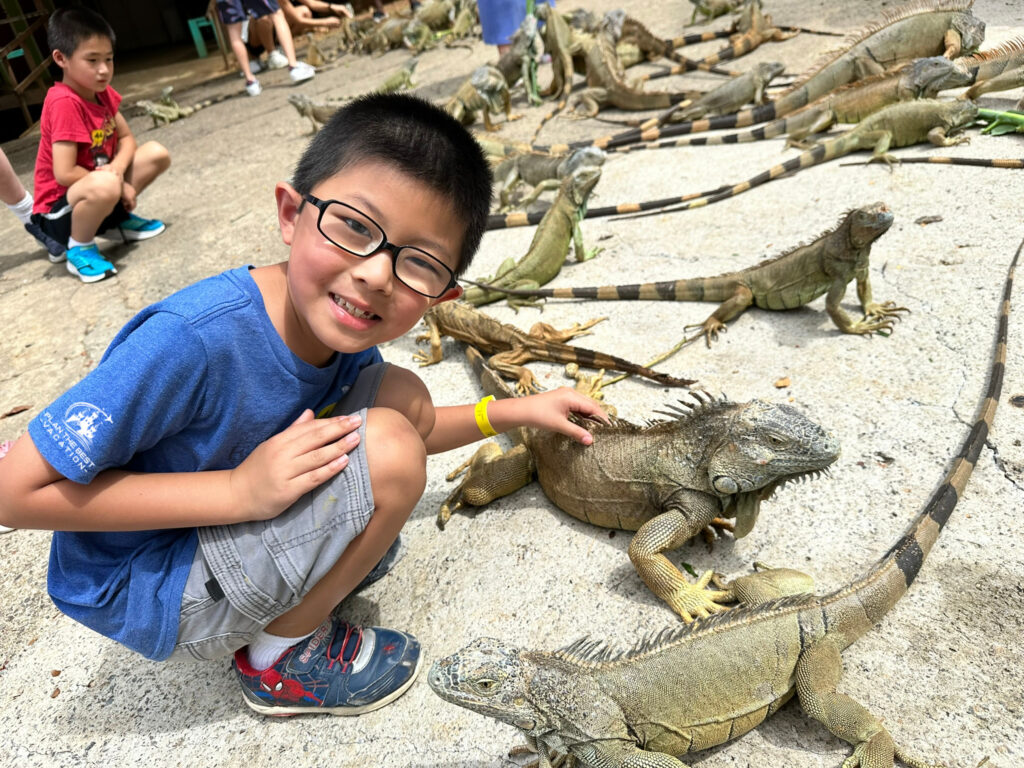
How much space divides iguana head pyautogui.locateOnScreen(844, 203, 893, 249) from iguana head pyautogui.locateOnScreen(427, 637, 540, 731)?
2.60m

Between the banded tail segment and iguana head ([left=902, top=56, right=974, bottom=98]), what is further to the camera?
iguana head ([left=902, top=56, right=974, bottom=98])

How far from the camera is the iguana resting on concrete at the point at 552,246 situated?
14.6 feet

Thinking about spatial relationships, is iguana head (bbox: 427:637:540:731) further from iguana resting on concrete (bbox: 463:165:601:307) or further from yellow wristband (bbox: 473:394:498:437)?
iguana resting on concrete (bbox: 463:165:601:307)

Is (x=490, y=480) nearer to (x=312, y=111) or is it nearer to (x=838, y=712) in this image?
(x=838, y=712)

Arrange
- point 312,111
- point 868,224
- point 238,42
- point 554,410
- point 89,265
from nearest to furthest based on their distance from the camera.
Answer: point 554,410, point 868,224, point 89,265, point 312,111, point 238,42

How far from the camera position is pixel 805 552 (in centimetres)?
229

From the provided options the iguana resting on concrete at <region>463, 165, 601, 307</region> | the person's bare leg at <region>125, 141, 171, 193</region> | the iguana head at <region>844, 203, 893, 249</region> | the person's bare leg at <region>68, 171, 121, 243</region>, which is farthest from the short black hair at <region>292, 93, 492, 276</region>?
the person's bare leg at <region>125, 141, 171, 193</region>

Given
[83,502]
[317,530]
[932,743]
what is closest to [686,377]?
[932,743]

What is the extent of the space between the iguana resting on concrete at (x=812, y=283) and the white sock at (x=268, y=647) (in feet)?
6.72

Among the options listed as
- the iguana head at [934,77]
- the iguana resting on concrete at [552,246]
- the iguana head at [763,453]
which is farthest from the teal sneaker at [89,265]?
the iguana head at [934,77]

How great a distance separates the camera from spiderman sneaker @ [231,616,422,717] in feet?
6.56

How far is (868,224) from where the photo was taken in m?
3.16

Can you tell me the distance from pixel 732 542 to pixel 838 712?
752 millimetres

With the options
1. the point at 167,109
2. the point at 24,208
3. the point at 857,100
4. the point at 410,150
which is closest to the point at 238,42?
the point at 167,109
